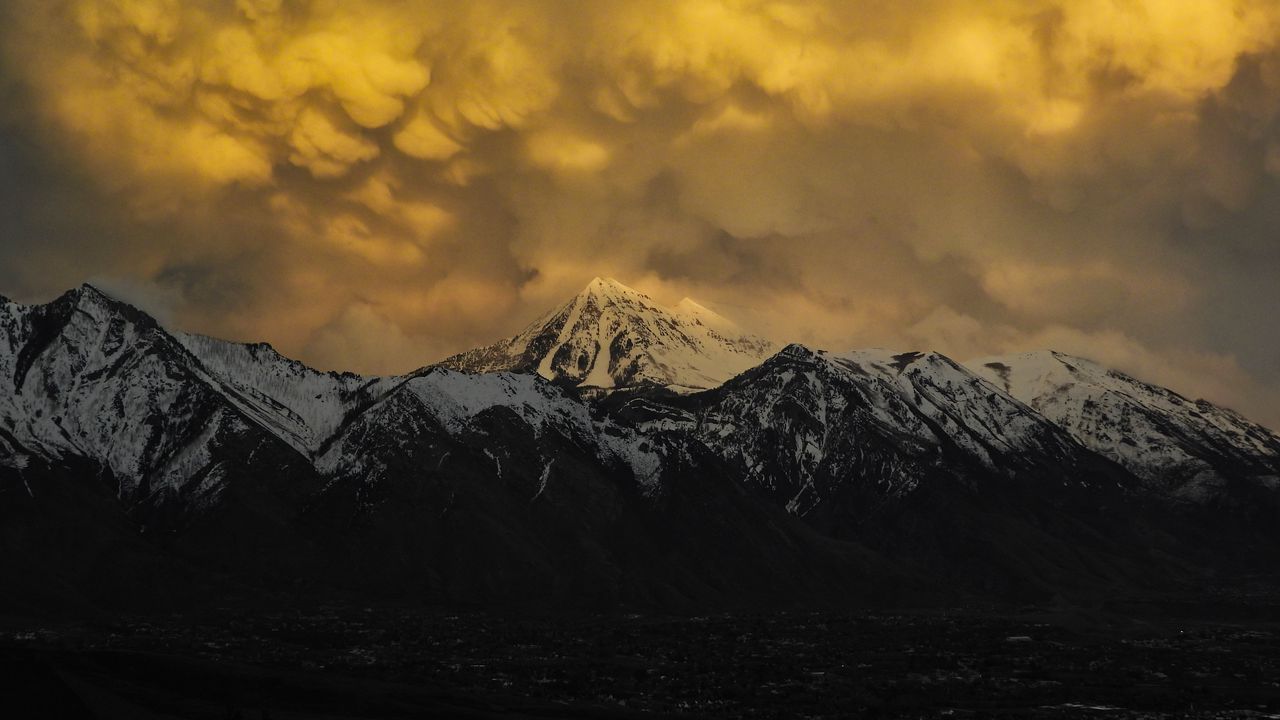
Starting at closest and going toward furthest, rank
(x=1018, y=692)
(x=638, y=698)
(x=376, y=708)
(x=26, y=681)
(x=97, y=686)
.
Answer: (x=26, y=681) → (x=97, y=686) → (x=376, y=708) → (x=638, y=698) → (x=1018, y=692)

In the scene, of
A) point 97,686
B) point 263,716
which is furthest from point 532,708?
point 97,686

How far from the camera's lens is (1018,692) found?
192875 millimetres

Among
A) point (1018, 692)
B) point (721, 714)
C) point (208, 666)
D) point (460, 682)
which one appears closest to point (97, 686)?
point (208, 666)

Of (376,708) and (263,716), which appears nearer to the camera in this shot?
(263,716)

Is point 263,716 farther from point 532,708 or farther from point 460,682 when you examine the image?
point 460,682

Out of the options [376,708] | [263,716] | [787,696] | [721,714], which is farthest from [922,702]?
[263,716]

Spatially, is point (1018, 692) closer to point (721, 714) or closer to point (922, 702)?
point (922, 702)

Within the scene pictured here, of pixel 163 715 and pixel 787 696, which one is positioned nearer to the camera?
pixel 163 715

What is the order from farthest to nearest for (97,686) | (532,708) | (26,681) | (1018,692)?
(1018,692), (532,708), (97,686), (26,681)

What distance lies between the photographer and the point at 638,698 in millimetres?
179000

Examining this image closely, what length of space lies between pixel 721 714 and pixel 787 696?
792 inches

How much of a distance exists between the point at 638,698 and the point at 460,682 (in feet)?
82.8

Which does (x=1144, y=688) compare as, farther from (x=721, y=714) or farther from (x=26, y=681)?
(x=26, y=681)

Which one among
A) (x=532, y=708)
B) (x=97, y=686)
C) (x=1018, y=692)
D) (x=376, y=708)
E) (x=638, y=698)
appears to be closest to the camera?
(x=97, y=686)
